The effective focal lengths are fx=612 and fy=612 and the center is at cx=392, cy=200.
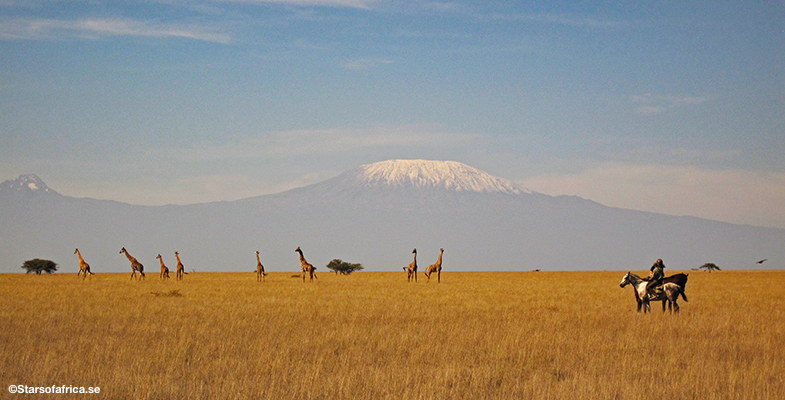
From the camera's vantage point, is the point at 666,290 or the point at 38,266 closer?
the point at 666,290

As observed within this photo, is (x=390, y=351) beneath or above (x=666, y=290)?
beneath

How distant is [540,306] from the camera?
22.6 m

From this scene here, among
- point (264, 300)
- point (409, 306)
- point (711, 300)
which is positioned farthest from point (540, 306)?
point (264, 300)

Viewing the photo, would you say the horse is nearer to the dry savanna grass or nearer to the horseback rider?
the horseback rider

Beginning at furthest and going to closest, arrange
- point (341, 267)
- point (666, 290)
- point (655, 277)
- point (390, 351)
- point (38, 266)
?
point (341, 267)
point (38, 266)
point (655, 277)
point (666, 290)
point (390, 351)

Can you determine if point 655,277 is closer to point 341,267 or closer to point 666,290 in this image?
point 666,290

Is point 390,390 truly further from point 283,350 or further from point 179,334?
point 179,334

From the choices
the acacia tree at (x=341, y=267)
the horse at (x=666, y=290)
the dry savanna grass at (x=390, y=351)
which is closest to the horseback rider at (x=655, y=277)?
the horse at (x=666, y=290)

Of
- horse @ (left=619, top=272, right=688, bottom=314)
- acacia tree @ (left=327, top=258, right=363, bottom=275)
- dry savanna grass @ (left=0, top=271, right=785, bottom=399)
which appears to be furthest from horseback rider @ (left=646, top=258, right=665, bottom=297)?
acacia tree @ (left=327, top=258, right=363, bottom=275)

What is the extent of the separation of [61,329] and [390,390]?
10.0 meters

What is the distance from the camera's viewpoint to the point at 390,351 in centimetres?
1219

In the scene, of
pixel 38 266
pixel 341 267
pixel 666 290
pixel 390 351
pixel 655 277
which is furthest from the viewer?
pixel 341 267

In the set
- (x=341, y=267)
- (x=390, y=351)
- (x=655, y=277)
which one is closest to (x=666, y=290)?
(x=655, y=277)

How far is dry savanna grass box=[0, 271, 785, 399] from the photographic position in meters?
8.82
